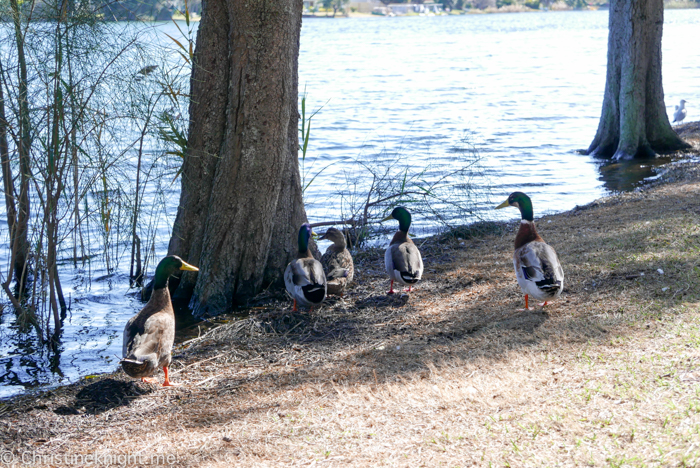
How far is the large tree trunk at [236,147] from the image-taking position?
20.3 ft

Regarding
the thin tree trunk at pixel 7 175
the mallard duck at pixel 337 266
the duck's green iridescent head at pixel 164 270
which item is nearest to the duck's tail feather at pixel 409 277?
the mallard duck at pixel 337 266

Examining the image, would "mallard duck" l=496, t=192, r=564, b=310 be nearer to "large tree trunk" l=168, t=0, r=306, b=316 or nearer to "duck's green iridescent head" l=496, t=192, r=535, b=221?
"duck's green iridescent head" l=496, t=192, r=535, b=221

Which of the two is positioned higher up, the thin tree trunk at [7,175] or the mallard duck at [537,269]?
the thin tree trunk at [7,175]

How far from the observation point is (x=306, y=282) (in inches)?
240

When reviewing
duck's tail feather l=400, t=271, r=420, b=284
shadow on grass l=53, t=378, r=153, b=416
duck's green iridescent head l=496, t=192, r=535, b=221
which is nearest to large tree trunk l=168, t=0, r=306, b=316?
duck's tail feather l=400, t=271, r=420, b=284

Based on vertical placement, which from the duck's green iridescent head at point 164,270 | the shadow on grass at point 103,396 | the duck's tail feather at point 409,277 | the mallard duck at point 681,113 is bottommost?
the shadow on grass at point 103,396

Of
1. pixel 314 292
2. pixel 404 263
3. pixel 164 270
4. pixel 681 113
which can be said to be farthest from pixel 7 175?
pixel 681 113

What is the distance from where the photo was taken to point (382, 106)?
23344 mm

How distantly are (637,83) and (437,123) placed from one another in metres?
7.34

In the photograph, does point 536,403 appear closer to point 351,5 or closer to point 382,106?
point 382,106

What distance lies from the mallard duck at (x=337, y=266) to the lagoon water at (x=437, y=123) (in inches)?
76.0

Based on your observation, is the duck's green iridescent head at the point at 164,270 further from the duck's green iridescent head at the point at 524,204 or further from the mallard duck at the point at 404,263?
the duck's green iridescent head at the point at 524,204

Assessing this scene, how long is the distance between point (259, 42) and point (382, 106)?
1755cm

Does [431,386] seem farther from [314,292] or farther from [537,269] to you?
[314,292]
